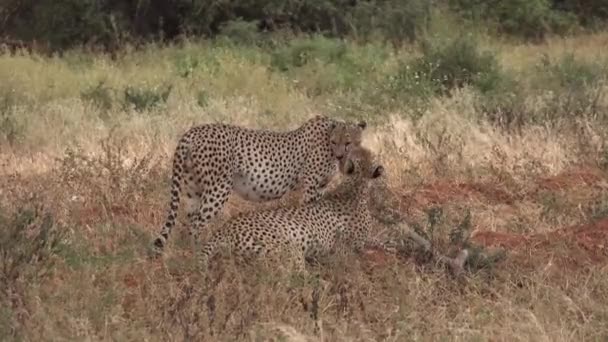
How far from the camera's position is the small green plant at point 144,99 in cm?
1232

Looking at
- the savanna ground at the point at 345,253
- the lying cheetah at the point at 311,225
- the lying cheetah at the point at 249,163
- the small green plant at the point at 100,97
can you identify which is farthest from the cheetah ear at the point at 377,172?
the small green plant at the point at 100,97

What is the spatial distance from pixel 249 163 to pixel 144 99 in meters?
5.65

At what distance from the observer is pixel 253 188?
23.5ft

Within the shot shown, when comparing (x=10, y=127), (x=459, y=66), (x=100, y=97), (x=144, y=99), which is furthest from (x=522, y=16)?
(x=10, y=127)

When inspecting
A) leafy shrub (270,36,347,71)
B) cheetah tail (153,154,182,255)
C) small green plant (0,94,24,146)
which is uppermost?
cheetah tail (153,154,182,255)

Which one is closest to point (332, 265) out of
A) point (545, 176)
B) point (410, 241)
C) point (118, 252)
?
point (410, 241)

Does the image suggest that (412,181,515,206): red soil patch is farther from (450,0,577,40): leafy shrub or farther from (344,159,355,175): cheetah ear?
(450,0,577,40): leafy shrub

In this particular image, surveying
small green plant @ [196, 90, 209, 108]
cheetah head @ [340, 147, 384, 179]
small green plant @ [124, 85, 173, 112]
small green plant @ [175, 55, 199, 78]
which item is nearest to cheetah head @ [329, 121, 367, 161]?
cheetah head @ [340, 147, 384, 179]

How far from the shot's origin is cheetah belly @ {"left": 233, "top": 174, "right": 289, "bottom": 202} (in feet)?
23.5

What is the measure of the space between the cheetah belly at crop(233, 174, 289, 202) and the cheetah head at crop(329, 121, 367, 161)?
484 mm

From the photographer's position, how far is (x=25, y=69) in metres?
16.0

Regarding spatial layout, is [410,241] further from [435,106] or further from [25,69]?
[25,69]

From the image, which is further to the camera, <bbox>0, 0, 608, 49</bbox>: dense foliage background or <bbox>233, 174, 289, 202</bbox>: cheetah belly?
<bbox>0, 0, 608, 49</bbox>: dense foliage background

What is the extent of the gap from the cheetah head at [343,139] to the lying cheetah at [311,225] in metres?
0.33
